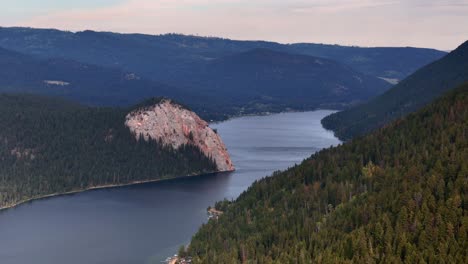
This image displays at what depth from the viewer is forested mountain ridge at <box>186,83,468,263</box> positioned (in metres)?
130

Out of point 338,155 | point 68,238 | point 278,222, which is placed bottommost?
point 68,238

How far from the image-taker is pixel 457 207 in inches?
5384

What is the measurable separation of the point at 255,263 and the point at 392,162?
58.7 m

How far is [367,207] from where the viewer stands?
147750 mm

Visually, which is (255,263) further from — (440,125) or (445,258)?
(440,125)

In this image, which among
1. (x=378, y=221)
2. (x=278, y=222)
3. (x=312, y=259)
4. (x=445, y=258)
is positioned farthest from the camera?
(x=278, y=222)

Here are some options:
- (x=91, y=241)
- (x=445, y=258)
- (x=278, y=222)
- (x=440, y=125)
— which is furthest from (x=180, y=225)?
(x=445, y=258)

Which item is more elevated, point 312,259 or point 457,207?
point 457,207

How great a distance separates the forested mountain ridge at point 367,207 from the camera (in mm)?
129500

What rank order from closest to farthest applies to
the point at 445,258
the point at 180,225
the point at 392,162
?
the point at 445,258, the point at 392,162, the point at 180,225

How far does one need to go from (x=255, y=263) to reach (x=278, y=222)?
26.4 metres

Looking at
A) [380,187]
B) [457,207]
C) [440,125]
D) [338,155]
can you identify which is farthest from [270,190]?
[457,207]

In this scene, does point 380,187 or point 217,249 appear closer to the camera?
point 217,249

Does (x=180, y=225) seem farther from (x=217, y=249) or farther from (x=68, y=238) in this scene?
(x=217, y=249)
